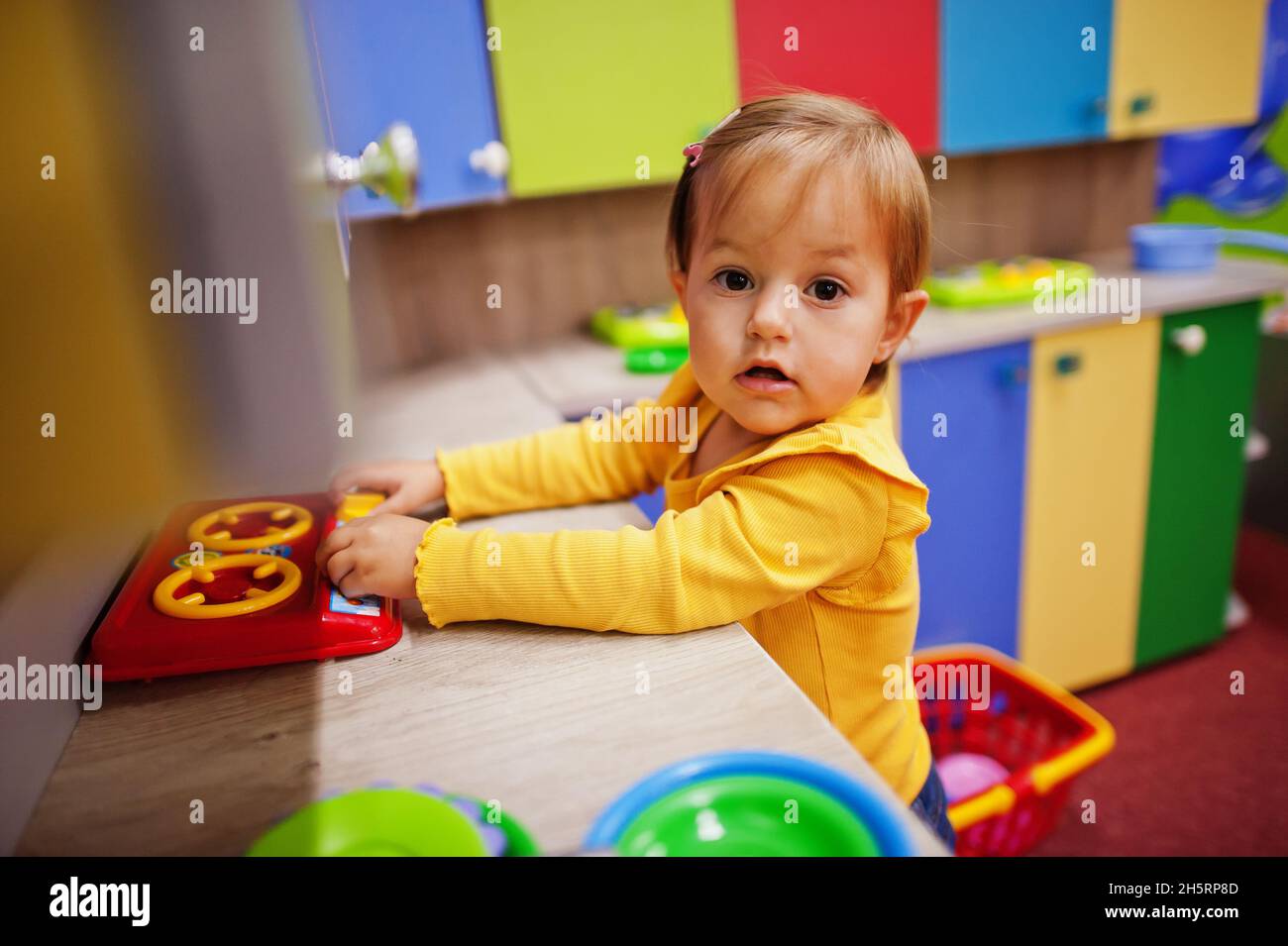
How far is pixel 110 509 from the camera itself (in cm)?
54

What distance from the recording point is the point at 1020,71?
4.95 ft

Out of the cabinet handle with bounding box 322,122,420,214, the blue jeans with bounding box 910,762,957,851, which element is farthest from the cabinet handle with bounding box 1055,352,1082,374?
the cabinet handle with bounding box 322,122,420,214

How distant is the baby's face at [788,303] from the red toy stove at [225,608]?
0.94 ft

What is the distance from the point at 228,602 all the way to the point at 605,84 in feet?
3.20

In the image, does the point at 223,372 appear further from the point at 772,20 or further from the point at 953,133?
the point at 953,133

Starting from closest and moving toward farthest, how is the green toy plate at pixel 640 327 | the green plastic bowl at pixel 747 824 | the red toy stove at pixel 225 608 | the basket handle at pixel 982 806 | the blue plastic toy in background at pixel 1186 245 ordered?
1. the green plastic bowl at pixel 747 824
2. the red toy stove at pixel 225 608
3. the basket handle at pixel 982 806
4. the green toy plate at pixel 640 327
5. the blue plastic toy in background at pixel 1186 245

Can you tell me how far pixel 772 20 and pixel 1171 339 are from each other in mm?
821

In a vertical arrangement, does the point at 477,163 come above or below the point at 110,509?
above

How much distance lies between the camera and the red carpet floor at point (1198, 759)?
1254 millimetres

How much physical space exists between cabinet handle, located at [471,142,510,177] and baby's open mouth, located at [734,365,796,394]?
808mm

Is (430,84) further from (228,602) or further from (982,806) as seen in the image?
(982,806)

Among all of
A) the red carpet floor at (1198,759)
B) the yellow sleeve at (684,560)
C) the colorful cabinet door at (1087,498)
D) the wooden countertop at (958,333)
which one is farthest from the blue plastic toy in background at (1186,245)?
the yellow sleeve at (684,560)

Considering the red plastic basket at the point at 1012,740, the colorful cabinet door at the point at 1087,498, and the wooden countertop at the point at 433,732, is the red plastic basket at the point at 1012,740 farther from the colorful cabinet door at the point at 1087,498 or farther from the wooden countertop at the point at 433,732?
the wooden countertop at the point at 433,732
